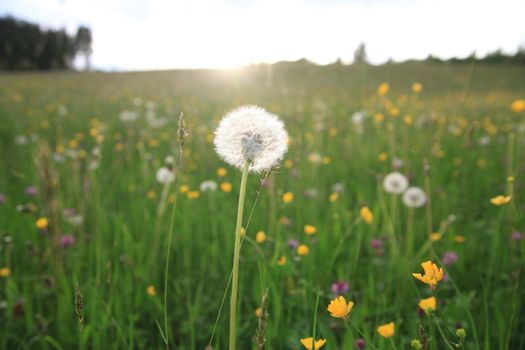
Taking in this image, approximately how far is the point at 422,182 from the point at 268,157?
2.17 m

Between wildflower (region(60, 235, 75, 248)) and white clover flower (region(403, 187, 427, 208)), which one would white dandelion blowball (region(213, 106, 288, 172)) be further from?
white clover flower (region(403, 187, 427, 208))

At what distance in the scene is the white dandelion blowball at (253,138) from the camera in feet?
2.99

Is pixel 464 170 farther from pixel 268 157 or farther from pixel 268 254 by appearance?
pixel 268 157

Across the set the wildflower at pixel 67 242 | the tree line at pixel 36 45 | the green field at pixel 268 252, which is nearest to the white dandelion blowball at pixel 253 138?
the green field at pixel 268 252

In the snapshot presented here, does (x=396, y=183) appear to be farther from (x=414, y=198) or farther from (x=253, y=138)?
(x=253, y=138)

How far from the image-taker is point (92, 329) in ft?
4.26

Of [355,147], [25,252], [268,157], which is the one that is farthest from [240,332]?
[355,147]

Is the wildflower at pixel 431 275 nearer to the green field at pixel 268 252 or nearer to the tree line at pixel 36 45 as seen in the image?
the green field at pixel 268 252

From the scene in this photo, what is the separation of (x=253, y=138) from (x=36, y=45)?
49.0m

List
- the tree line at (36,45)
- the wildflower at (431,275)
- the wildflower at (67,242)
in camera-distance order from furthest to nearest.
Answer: the tree line at (36,45), the wildflower at (67,242), the wildflower at (431,275)

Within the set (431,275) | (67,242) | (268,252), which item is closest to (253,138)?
(431,275)

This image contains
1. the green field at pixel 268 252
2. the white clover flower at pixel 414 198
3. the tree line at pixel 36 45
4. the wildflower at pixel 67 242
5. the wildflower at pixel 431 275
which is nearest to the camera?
the wildflower at pixel 431 275

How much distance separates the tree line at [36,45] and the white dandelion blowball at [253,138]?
35.7 meters

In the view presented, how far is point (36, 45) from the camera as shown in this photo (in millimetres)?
41844
